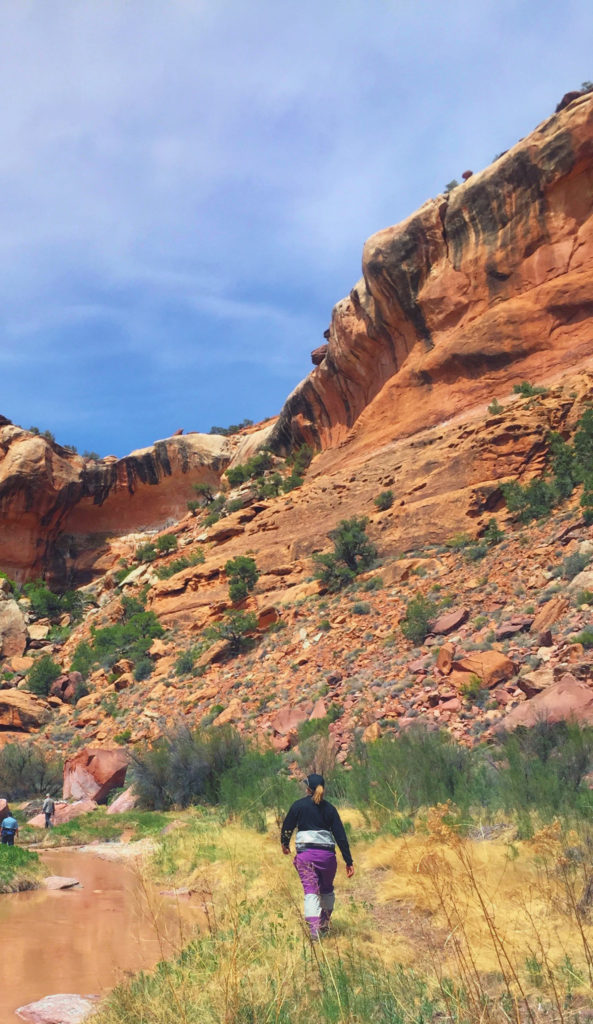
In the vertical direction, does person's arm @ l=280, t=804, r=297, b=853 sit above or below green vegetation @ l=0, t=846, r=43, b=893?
above

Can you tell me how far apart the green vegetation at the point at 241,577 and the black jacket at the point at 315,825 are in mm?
20450

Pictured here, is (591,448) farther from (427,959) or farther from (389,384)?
(427,959)

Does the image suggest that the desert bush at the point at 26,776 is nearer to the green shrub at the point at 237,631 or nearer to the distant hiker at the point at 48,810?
the distant hiker at the point at 48,810

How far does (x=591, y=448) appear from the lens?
20.5 metres

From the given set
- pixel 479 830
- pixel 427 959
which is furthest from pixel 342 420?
pixel 427 959

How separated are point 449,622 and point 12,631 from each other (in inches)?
1018

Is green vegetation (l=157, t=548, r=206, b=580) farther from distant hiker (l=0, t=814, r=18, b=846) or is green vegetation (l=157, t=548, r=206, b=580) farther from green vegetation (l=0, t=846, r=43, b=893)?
green vegetation (l=0, t=846, r=43, b=893)

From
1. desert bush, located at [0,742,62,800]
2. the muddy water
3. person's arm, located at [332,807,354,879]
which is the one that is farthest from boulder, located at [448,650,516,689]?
desert bush, located at [0,742,62,800]

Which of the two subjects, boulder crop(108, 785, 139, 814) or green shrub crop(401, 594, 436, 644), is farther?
green shrub crop(401, 594, 436, 644)

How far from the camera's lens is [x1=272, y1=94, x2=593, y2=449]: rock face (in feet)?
84.7

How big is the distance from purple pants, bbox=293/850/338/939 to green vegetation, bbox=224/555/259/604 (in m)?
20.7

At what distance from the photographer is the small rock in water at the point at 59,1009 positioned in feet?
14.3

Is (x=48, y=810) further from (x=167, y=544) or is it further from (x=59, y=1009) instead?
(x=167, y=544)

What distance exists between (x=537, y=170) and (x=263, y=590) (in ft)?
61.0
